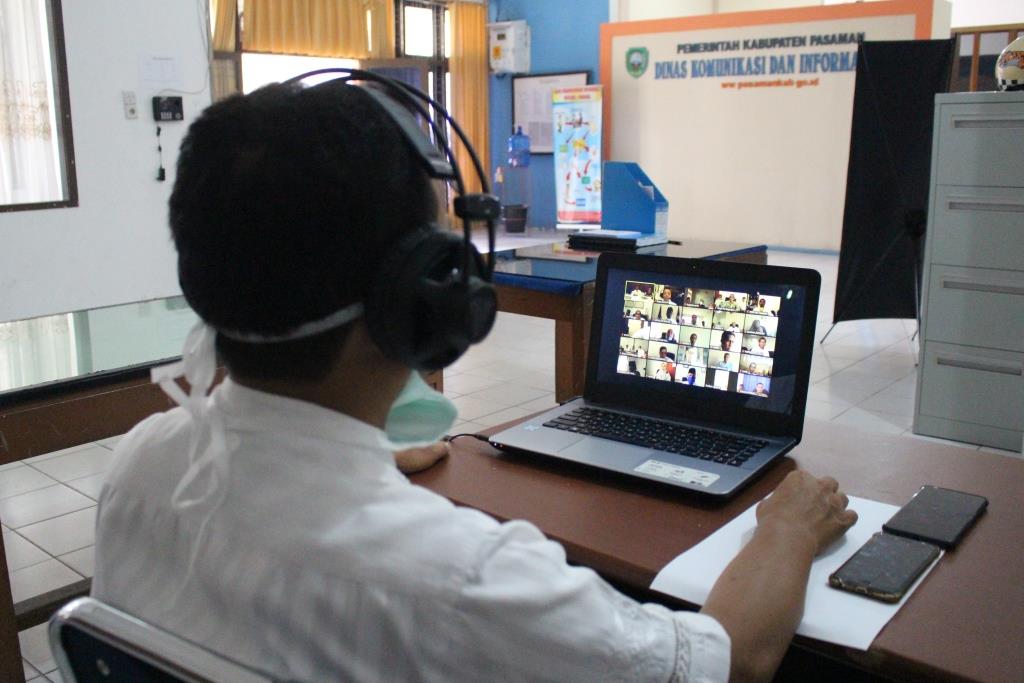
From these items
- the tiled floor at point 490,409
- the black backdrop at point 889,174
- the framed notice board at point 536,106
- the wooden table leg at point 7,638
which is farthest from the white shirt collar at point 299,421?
the framed notice board at point 536,106

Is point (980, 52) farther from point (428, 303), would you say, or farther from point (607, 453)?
point (428, 303)

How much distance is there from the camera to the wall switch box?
17.0 ft

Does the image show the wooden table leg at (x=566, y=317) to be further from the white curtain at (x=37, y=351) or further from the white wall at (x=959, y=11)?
the white wall at (x=959, y=11)

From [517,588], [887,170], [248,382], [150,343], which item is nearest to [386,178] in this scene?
[248,382]

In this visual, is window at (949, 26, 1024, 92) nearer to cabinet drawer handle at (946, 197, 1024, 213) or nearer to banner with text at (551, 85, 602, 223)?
banner with text at (551, 85, 602, 223)

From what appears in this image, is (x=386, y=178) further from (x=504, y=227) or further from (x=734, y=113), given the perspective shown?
(x=504, y=227)

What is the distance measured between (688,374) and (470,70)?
8517 millimetres

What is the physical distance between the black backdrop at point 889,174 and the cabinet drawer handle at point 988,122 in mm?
1106

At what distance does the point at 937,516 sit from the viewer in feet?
3.57

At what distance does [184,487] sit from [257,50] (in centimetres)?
728

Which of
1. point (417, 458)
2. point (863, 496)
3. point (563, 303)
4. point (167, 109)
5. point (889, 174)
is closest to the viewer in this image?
point (863, 496)

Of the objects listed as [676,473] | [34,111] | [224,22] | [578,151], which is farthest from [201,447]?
[578,151]

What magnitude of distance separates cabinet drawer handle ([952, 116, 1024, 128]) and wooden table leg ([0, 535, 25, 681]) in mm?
3184

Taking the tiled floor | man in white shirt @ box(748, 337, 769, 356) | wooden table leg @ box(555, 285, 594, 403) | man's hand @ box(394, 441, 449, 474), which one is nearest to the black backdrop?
the tiled floor
